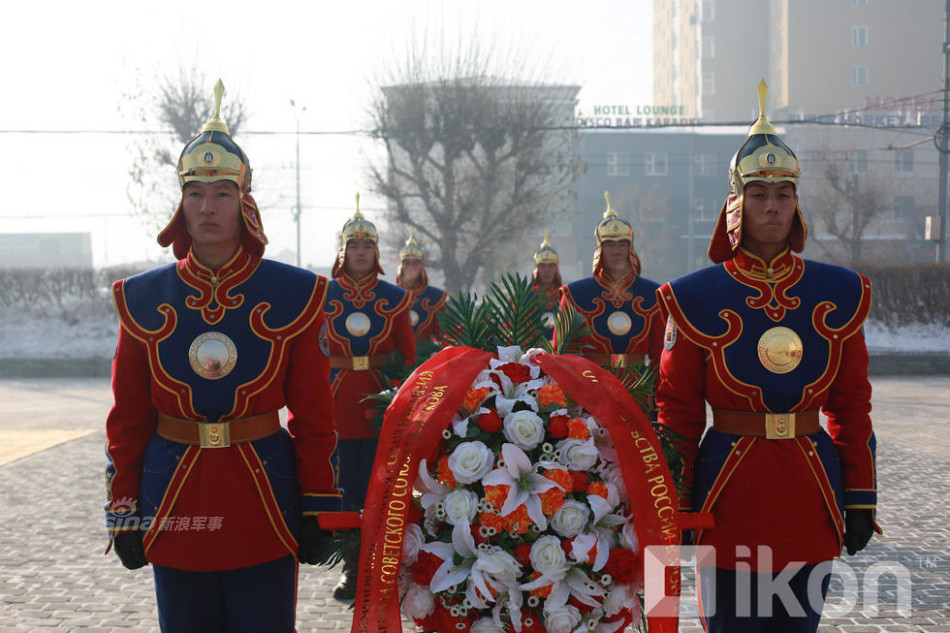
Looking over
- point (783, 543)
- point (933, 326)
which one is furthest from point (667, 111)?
point (783, 543)

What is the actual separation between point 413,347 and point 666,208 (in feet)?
152

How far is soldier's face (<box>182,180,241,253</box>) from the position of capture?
3119 millimetres

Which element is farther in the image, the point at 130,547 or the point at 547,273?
the point at 547,273

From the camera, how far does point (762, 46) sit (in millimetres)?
64312

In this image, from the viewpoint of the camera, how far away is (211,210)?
310 cm

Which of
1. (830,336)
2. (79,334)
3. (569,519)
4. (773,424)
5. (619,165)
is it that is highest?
(619,165)

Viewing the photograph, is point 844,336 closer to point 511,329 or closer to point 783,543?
point 783,543

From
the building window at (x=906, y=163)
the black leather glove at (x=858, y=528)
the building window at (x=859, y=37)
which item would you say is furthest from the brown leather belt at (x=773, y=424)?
the building window at (x=859, y=37)

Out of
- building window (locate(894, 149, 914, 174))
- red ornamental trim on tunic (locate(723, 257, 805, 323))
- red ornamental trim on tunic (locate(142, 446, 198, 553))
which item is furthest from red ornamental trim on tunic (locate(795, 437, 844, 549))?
building window (locate(894, 149, 914, 174))

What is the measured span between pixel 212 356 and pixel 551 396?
1244 mm

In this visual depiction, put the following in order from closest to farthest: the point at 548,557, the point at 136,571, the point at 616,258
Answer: the point at 548,557
the point at 136,571
the point at 616,258

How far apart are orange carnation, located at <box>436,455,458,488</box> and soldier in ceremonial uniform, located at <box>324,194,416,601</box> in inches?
137

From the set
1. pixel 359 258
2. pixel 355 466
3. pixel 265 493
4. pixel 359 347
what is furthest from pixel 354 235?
pixel 265 493

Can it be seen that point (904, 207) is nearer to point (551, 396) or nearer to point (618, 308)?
point (618, 308)
